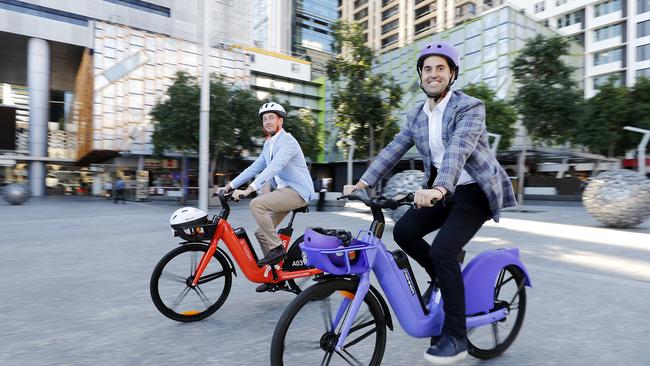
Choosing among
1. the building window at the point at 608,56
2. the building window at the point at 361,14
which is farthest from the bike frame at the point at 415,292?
the building window at the point at 361,14

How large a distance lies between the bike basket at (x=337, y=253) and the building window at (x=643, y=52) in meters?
51.7

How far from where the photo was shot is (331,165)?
187ft

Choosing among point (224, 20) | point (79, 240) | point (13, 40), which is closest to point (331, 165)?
point (224, 20)

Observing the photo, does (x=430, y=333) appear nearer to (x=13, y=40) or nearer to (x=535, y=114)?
(x=535, y=114)

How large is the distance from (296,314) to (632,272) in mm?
5295

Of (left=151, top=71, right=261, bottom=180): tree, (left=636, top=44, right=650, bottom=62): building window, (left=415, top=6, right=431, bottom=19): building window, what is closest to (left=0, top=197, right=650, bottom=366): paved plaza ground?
(left=151, top=71, right=261, bottom=180): tree

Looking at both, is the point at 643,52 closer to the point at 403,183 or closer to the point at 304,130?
the point at 304,130

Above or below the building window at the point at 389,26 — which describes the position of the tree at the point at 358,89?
below

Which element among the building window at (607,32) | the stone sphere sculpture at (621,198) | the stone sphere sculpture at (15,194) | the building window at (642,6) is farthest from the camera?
the building window at (607,32)

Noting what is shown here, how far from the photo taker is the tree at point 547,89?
15.3 m

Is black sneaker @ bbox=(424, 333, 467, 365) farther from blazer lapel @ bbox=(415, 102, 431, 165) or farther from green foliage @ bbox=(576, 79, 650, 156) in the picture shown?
green foliage @ bbox=(576, 79, 650, 156)

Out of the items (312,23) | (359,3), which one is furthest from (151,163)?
(312,23)

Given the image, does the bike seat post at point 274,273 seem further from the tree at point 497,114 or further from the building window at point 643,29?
the building window at point 643,29

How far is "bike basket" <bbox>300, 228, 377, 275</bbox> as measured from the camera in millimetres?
2086
